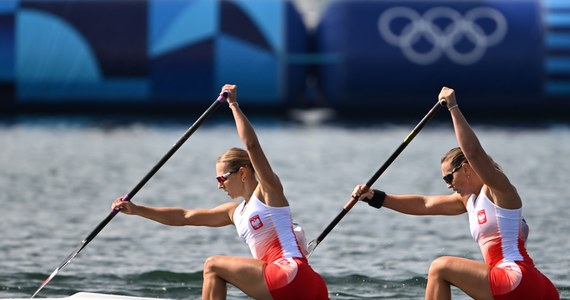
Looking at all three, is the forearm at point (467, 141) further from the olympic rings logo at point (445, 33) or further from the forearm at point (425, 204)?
the olympic rings logo at point (445, 33)

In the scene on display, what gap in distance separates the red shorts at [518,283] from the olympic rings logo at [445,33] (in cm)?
2395

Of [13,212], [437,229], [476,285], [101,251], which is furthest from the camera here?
[13,212]

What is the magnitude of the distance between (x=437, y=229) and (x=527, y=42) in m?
16.5

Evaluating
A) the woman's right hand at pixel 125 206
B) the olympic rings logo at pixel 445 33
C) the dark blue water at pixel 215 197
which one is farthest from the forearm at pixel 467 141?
the olympic rings logo at pixel 445 33

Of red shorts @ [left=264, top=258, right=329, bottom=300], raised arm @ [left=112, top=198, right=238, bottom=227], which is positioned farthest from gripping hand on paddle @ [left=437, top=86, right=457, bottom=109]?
raised arm @ [left=112, top=198, right=238, bottom=227]

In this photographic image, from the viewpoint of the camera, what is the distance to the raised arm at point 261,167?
9.68 meters

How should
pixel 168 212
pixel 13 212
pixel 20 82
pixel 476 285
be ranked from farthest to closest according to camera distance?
pixel 20 82, pixel 13 212, pixel 168 212, pixel 476 285

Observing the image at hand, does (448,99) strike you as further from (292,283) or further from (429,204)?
(292,283)

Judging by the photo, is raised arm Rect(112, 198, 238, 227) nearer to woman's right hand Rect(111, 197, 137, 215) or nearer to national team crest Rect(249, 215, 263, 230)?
woman's right hand Rect(111, 197, 137, 215)

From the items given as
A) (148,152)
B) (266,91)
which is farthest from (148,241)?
(266,91)

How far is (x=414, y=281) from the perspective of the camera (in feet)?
45.0

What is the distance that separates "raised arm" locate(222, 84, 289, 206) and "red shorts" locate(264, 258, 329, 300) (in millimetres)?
488

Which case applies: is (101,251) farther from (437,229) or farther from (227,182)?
(227,182)

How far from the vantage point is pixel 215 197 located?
21016 millimetres
